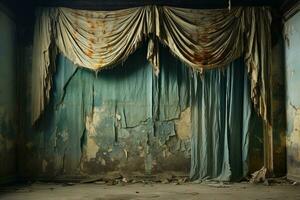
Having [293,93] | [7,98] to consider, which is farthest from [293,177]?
[7,98]

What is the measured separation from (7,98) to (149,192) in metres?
2.44

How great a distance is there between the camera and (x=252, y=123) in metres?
6.19

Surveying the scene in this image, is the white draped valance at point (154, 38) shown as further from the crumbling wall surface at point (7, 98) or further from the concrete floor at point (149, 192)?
the concrete floor at point (149, 192)

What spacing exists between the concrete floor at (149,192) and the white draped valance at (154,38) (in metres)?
1.17

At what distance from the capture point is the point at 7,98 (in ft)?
19.1

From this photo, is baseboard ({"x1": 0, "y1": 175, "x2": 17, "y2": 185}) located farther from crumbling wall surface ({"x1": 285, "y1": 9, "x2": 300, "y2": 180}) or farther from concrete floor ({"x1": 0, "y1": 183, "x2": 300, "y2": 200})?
crumbling wall surface ({"x1": 285, "y1": 9, "x2": 300, "y2": 180})

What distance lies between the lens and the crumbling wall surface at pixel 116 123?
620 centimetres

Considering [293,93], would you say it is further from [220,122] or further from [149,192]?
[149,192]

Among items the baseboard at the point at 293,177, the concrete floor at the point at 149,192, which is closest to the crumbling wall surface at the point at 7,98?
the concrete floor at the point at 149,192

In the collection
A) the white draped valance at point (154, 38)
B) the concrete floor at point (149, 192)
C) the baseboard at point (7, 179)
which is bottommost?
the concrete floor at point (149, 192)

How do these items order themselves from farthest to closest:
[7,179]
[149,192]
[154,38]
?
[154,38], [7,179], [149,192]

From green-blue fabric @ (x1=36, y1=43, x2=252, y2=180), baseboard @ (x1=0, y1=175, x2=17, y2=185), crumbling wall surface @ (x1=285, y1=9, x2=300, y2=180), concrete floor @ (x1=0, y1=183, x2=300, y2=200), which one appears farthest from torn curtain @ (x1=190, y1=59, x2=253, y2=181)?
baseboard @ (x1=0, y1=175, x2=17, y2=185)

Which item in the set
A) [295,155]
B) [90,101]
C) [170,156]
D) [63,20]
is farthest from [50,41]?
[295,155]

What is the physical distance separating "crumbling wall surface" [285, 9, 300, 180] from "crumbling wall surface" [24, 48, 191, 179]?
1488 millimetres
